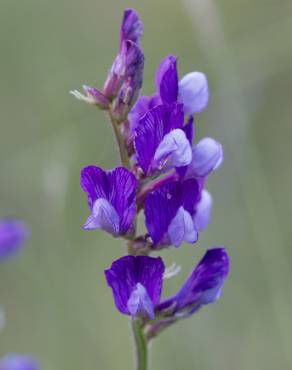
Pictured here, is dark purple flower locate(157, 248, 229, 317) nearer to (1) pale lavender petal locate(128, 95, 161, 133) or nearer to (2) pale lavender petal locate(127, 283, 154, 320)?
(2) pale lavender petal locate(127, 283, 154, 320)

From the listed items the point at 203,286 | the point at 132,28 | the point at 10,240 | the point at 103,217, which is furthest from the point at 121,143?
the point at 10,240

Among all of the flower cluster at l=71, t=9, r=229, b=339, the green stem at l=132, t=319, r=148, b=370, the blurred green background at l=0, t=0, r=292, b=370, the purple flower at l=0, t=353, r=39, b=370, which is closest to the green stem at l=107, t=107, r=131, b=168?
the flower cluster at l=71, t=9, r=229, b=339

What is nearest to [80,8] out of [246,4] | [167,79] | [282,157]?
[246,4]

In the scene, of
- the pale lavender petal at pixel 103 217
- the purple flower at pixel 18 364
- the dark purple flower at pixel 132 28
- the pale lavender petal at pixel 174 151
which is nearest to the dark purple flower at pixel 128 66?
the dark purple flower at pixel 132 28

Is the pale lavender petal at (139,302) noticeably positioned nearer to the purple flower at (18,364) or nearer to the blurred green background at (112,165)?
the purple flower at (18,364)

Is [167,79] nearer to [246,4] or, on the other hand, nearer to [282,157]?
[282,157]

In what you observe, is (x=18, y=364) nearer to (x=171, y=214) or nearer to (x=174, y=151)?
(x=171, y=214)
